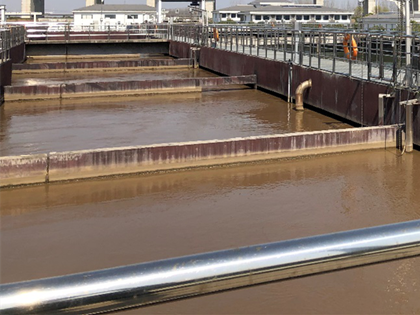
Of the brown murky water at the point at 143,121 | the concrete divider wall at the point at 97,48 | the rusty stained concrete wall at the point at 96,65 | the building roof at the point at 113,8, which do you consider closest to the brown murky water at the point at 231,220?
the brown murky water at the point at 143,121

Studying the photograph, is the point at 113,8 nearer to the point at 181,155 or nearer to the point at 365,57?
the point at 365,57

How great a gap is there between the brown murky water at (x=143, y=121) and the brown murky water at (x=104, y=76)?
630 centimetres

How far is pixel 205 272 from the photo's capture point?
1.12m

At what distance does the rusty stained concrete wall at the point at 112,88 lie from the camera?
65.1ft

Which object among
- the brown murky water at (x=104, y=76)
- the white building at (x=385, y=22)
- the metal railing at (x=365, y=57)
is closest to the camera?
the metal railing at (x=365, y=57)

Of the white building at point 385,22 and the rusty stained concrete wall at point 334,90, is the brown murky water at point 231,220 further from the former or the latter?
the white building at point 385,22

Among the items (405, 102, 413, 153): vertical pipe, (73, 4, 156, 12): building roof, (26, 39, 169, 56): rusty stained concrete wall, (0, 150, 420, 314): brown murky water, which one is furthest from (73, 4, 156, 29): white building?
(0, 150, 420, 314): brown murky water

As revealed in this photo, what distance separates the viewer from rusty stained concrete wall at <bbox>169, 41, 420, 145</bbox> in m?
13.3

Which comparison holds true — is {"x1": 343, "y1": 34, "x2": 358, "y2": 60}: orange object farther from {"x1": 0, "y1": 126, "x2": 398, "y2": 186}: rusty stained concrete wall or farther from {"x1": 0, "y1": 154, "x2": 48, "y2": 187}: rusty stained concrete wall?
{"x1": 0, "y1": 154, "x2": 48, "y2": 187}: rusty stained concrete wall

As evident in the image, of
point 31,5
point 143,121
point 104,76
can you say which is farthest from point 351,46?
point 31,5

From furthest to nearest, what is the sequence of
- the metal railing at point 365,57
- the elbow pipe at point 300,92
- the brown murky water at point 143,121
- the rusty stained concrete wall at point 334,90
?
1. the elbow pipe at point 300,92
2. the brown murky water at point 143,121
3. the rusty stained concrete wall at point 334,90
4. the metal railing at point 365,57

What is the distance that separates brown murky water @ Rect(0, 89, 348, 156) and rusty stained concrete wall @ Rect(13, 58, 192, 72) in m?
9.10

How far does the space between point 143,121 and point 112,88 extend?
5.31 m

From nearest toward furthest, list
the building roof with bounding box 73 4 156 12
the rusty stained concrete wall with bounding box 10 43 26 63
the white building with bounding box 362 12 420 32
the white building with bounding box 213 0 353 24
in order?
the rusty stained concrete wall with bounding box 10 43 26 63
the white building with bounding box 362 12 420 32
the building roof with bounding box 73 4 156 12
the white building with bounding box 213 0 353 24
